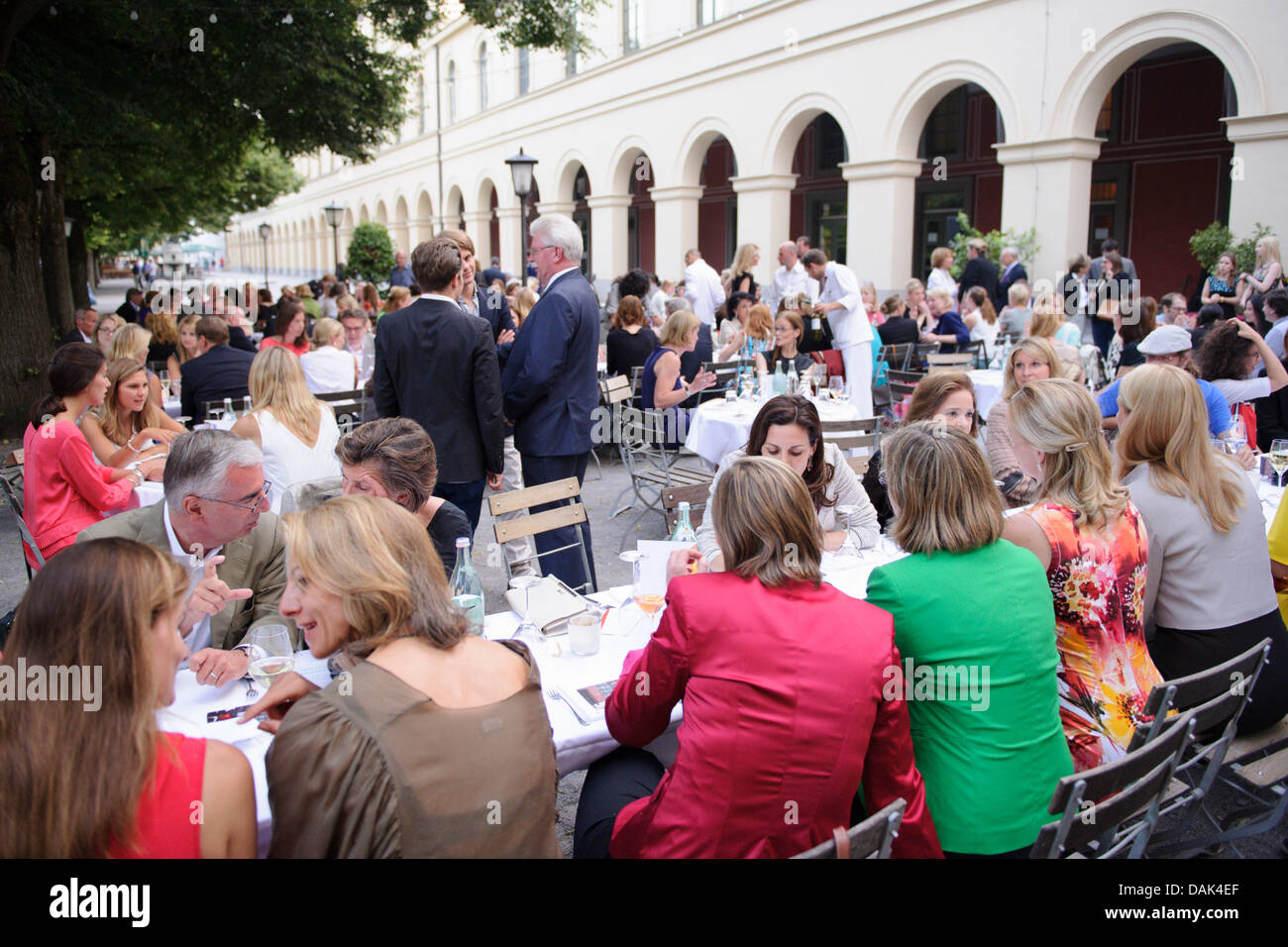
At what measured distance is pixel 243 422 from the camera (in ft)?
15.3

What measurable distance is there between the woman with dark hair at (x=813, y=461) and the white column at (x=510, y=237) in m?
25.1

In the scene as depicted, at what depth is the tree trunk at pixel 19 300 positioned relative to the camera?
9.63m

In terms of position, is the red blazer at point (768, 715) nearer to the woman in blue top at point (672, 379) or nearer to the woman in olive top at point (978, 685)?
the woman in olive top at point (978, 685)

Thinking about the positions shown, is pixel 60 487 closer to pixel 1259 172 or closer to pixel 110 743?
pixel 110 743

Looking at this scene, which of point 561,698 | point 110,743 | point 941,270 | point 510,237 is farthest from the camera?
point 510,237

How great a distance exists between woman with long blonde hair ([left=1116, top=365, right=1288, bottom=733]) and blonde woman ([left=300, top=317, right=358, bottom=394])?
659cm

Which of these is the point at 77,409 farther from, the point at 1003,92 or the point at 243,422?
the point at 1003,92

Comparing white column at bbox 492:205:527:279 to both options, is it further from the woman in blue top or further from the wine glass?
the wine glass

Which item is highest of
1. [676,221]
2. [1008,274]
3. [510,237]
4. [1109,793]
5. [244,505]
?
[510,237]

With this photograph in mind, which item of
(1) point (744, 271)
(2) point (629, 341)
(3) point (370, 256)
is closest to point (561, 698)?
(2) point (629, 341)

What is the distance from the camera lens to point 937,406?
4.34 meters

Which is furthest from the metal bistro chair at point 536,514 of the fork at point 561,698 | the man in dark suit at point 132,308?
the man in dark suit at point 132,308

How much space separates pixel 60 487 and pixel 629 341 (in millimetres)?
5000
